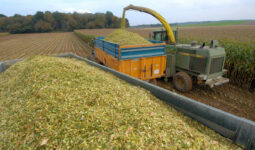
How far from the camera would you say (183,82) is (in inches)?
229

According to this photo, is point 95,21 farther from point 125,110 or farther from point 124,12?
point 125,110

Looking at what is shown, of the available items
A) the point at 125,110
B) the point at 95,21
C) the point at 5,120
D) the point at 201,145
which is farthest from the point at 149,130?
the point at 95,21

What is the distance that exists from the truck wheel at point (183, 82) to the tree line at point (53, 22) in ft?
201

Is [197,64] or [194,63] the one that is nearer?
[197,64]

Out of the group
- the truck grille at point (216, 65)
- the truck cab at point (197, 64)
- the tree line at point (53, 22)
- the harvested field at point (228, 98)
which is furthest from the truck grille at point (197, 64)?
the tree line at point (53, 22)

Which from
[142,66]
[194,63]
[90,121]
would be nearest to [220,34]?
[194,63]

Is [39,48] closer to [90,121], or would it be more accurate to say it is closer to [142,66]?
[142,66]

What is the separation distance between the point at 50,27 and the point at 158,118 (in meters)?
76.7

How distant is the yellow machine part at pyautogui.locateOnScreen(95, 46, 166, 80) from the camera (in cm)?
512

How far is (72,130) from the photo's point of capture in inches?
73.4

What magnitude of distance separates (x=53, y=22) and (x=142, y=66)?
79554mm

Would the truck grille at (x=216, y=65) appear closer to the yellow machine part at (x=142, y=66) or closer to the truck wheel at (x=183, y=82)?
the truck wheel at (x=183, y=82)

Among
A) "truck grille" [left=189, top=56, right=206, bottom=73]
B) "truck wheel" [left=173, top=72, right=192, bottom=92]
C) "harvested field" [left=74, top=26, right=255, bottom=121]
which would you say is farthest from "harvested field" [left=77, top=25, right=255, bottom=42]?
"truck wheel" [left=173, top=72, right=192, bottom=92]

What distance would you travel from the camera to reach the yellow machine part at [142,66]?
5.12 metres
